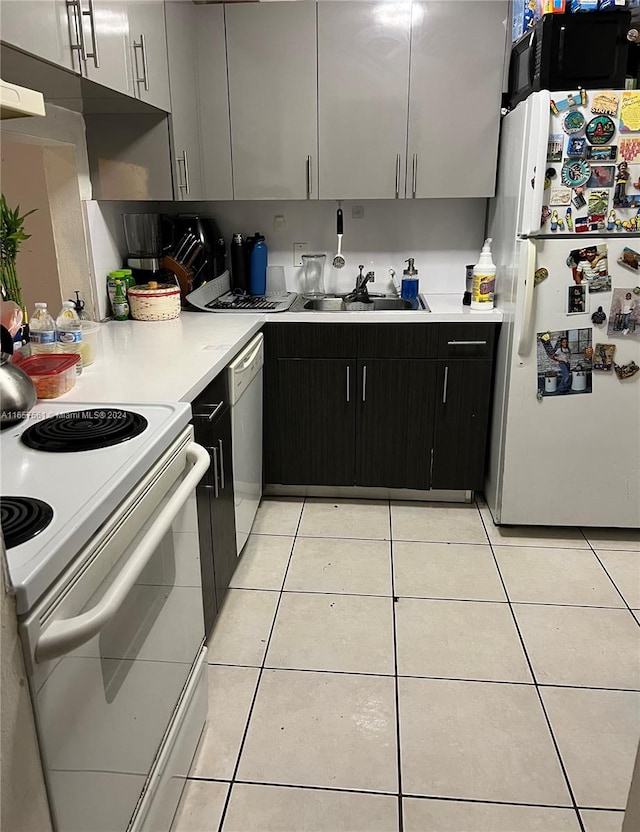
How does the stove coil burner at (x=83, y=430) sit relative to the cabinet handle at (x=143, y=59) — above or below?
below

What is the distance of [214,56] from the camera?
276 centimetres

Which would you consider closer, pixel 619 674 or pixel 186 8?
pixel 619 674

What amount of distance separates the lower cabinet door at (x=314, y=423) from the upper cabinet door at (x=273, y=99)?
2.59ft

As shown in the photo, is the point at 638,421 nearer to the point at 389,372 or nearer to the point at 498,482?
the point at 498,482

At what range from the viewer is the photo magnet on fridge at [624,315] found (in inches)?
96.2

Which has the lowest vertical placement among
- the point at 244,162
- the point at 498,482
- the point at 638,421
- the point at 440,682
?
the point at 440,682

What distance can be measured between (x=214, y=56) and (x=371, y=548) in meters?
2.19

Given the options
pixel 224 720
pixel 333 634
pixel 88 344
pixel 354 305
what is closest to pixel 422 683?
pixel 333 634

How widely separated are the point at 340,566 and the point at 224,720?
2.78 ft

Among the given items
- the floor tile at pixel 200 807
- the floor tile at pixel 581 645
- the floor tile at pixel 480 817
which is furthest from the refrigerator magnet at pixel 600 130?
the floor tile at pixel 200 807

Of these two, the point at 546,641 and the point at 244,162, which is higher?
the point at 244,162

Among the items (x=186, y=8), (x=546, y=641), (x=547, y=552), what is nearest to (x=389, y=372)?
(x=547, y=552)

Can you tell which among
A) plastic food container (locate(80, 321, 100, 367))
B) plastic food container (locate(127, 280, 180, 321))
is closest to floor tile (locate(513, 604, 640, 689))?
plastic food container (locate(80, 321, 100, 367))

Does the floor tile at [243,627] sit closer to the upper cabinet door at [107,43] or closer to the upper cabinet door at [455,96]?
the upper cabinet door at [107,43]
